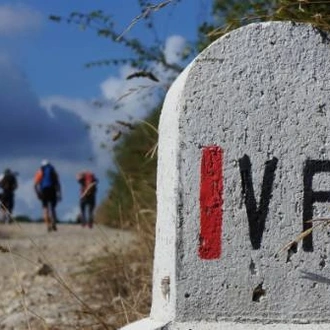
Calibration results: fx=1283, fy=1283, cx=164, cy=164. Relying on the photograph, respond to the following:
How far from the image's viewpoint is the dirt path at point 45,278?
7.67 m

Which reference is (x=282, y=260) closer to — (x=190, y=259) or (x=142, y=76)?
(x=190, y=259)

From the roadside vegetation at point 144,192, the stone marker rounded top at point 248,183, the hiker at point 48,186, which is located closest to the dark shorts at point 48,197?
the hiker at point 48,186

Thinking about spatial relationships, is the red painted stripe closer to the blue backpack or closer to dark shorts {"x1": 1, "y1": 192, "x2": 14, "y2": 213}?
the blue backpack

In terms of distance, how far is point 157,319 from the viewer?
482 centimetres

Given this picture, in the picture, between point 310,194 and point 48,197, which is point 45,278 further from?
point 48,197

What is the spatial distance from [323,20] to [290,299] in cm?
110

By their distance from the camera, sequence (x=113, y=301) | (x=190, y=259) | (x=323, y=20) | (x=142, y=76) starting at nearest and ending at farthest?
(x=190, y=259) → (x=323, y=20) → (x=142, y=76) → (x=113, y=301)

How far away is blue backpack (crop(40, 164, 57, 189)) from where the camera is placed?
25.0m

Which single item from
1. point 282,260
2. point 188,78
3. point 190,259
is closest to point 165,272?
point 190,259

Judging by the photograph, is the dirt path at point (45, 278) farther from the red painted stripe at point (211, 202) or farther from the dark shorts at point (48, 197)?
the red painted stripe at point (211, 202)

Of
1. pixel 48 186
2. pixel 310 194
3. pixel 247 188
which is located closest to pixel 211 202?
pixel 247 188

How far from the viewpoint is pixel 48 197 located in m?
25.0

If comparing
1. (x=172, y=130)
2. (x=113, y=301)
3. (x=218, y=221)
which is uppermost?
(x=172, y=130)

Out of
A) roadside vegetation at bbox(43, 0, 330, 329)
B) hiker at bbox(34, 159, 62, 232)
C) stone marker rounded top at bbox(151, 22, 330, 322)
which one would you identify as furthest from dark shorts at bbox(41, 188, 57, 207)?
stone marker rounded top at bbox(151, 22, 330, 322)
